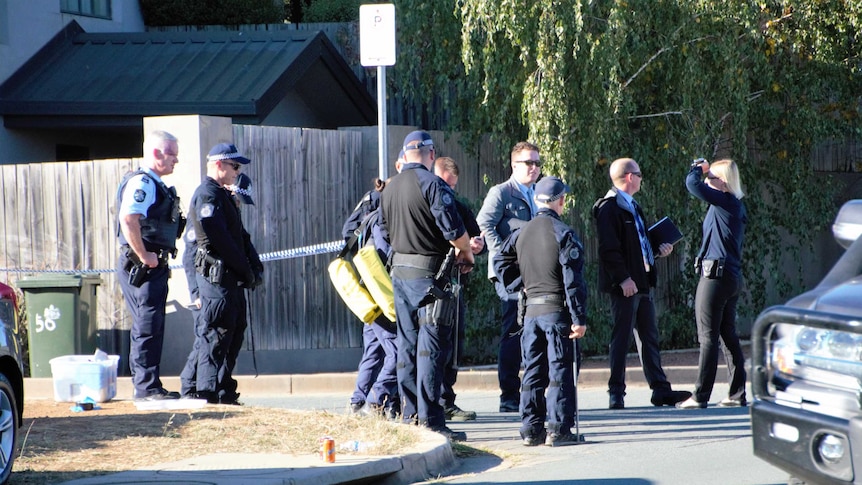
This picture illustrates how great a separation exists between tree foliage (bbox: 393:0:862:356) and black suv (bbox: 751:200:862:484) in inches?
319

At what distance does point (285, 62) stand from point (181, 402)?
278 inches

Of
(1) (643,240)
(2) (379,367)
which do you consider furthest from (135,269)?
(1) (643,240)

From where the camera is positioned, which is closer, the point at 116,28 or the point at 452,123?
the point at 452,123

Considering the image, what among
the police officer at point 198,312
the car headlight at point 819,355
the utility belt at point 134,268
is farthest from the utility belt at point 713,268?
the car headlight at point 819,355

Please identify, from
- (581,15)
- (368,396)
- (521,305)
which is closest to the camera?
(521,305)

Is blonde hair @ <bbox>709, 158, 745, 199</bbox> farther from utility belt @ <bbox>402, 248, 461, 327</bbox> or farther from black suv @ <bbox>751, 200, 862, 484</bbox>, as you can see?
black suv @ <bbox>751, 200, 862, 484</bbox>

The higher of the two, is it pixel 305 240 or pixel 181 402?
pixel 305 240

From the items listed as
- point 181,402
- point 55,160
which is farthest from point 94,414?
point 55,160

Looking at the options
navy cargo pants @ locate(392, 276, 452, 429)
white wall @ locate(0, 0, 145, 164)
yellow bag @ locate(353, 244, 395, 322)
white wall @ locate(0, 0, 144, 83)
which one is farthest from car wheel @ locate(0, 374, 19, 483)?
white wall @ locate(0, 0, 144, 83)

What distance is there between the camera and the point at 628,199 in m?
9.70

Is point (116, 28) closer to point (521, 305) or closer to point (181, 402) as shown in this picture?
point (181, 402)

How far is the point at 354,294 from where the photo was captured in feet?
28.2

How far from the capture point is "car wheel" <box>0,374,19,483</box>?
6.04m

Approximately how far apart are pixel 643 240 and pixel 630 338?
2.69 feet
